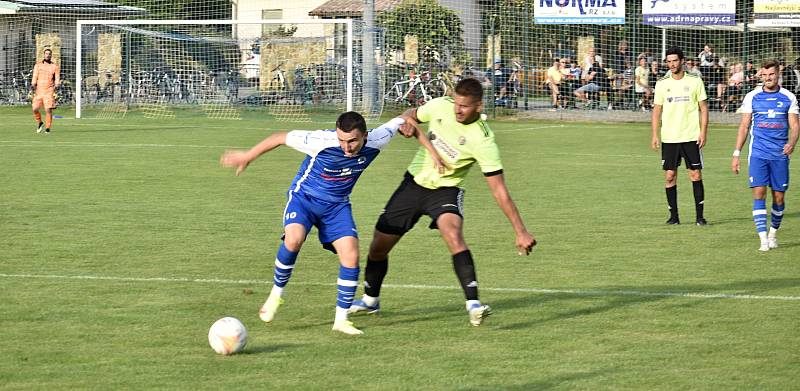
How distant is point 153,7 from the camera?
52688 mm

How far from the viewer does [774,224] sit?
12.4 meters

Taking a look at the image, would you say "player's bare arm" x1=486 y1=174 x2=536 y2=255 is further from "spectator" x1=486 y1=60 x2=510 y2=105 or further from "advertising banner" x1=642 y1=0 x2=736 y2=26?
"spectator" x1=486 y1=60 x2=510 y2=105

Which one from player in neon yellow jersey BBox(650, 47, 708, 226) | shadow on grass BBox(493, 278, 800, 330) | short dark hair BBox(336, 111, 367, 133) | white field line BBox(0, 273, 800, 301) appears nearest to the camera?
short dark hair BBox(336, 111, 367, 133)

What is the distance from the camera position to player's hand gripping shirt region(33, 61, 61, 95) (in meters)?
28.6

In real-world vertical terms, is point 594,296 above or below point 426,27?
below

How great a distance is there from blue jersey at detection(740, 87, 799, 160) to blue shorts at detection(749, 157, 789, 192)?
0.17ft

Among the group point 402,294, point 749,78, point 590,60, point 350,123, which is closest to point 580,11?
point 590,60

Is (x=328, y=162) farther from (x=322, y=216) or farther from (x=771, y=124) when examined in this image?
(x=771, y=124)

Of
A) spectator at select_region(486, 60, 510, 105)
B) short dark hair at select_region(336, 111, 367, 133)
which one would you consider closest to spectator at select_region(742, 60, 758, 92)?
spectator at select_region(486, 60, 510, 105)

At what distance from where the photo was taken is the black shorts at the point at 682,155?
1429cm

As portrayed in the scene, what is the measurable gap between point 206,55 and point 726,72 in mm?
Result: 14885

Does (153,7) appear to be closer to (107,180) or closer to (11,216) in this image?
(107,180)

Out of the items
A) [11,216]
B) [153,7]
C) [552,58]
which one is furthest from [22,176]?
[153,7]

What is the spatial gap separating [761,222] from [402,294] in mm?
4593
